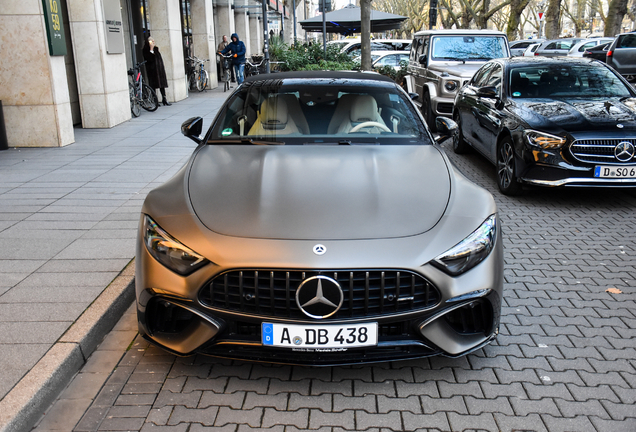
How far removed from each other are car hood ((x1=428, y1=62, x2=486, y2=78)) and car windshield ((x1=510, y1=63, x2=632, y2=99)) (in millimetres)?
3940

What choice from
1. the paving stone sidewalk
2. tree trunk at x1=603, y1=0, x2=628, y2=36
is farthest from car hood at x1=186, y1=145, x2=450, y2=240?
tree trunk at x1=603, y1=0, x2=628, y2=36

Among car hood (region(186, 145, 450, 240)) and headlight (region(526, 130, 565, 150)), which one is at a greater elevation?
car hood (region(186, 145, 450, 240))

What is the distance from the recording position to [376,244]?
2.90 metres

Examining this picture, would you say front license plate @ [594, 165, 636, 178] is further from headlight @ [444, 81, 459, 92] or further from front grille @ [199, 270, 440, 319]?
headlight @ [444, 81, 459, 92]

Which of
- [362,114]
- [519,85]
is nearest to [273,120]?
[362,114]

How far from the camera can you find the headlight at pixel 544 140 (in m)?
6.47

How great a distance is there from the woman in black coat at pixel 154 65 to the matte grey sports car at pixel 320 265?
12.3 metres

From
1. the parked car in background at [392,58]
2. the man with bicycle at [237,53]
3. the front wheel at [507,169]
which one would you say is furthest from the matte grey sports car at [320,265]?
the parked car in background at [392,58]

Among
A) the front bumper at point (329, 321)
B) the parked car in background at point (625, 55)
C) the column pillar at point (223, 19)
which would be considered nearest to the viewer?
the front bumper at point (329, 321)

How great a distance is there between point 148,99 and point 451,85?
7387 millimetres

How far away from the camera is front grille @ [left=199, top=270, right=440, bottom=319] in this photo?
9.25 ft

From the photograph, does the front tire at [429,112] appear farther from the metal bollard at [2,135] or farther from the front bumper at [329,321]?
the front bumper at [329,321]

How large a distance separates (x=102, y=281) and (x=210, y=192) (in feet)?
4.45

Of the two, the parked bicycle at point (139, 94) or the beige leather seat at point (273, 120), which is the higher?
the beige leather seat at point (273, 120)
